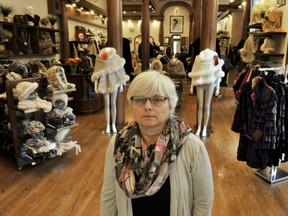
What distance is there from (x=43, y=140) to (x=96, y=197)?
3.74ft

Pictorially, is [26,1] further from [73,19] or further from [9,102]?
[9,102]

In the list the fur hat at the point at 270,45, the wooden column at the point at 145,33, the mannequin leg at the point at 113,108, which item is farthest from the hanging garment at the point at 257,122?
the wooden column at the point at 145,33

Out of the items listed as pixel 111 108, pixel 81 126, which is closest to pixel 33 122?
pixel 111 108

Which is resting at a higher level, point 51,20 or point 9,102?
point 51,20

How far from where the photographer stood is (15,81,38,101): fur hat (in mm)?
2931

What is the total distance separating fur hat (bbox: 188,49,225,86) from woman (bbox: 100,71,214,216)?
9.47ft

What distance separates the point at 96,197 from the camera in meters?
2.63

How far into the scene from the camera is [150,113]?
117 centimetres

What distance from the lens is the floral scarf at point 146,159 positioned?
1148 mm

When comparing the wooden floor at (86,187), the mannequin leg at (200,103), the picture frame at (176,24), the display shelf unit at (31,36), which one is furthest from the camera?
the picture frame at (176,24)

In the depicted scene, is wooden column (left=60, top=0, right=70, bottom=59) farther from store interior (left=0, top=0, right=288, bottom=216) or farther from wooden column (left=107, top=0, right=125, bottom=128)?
wooden column (left=107, top=0, right=125, bottom=128)

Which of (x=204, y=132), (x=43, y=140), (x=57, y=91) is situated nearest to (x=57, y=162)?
(x=43, y=140)

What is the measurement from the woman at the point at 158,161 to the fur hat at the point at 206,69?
114 inches

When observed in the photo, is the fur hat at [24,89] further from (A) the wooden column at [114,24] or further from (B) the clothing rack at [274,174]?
(B) the clothing rack at [274,174]
